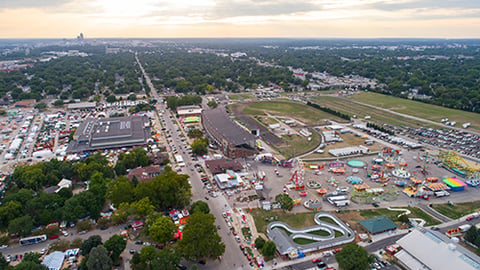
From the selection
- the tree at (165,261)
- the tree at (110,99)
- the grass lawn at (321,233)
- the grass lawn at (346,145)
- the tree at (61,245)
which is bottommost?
the grass lawn at (321,233)

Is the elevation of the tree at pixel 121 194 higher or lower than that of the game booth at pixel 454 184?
higher

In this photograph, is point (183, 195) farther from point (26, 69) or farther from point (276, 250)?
point (26, 69)

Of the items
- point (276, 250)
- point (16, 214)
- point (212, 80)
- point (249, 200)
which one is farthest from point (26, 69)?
point (276, 250)

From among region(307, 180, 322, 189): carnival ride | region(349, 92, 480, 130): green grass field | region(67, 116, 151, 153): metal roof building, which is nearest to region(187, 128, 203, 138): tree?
region(67, 116, 151, 153): metal roof building

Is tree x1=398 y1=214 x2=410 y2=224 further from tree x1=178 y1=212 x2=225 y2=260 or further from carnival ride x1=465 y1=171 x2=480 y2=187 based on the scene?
tree x1=178 y1=212 x2=225 y2=260

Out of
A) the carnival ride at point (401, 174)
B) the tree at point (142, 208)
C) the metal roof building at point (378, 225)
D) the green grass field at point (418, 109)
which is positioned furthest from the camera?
the green grass field at point (418, 109)

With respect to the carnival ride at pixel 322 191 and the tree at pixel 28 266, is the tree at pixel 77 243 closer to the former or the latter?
the tree at pixel 28 266

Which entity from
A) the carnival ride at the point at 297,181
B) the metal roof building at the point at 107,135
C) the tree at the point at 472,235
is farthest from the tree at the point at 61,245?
the tree at the point at 472,235
